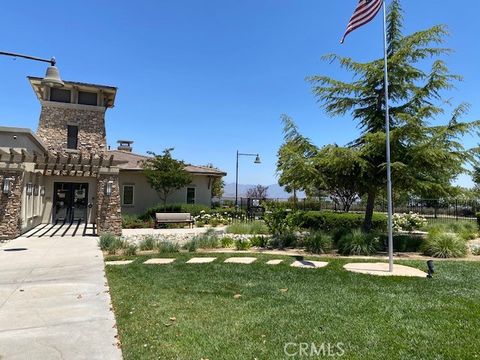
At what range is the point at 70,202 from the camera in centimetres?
2205

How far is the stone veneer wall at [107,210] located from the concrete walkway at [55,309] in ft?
18.2

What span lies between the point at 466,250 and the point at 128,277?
9791 mm

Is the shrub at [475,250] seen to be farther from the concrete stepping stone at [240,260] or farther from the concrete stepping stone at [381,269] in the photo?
the concrete stepping stone at [240,260]

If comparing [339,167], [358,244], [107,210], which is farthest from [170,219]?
[358,244]

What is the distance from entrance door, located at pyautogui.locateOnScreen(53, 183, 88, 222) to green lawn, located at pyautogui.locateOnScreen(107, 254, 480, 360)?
15.7m

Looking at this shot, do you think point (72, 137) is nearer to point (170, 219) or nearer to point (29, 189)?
point (29, 189)

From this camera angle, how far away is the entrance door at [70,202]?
21859 millimetres

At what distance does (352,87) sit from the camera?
13641 millimetres

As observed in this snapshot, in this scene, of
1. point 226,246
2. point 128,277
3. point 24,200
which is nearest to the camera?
point 128,277

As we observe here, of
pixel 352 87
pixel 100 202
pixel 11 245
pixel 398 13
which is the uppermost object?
pixel 398 13

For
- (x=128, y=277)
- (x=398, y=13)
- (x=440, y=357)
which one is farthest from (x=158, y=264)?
(x=398, y=13)

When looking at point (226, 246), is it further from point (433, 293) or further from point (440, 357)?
point (440, 357)

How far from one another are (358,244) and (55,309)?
332 inches

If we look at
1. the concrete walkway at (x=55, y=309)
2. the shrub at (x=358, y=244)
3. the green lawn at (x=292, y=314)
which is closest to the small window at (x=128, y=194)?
the concrete walkway at (x=55, y=309)
